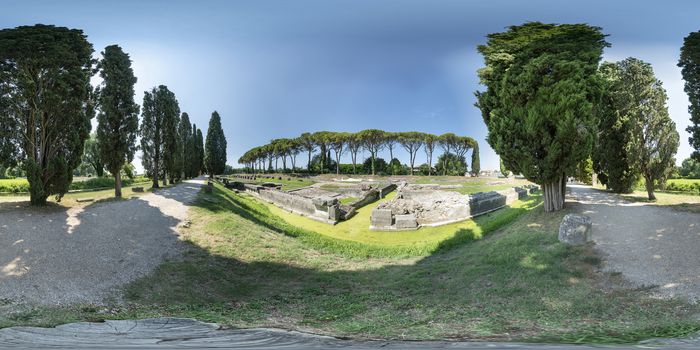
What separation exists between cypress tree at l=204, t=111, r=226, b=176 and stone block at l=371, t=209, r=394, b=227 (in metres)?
43.0

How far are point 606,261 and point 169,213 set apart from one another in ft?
49.8

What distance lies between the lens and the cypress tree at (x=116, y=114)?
1928cm

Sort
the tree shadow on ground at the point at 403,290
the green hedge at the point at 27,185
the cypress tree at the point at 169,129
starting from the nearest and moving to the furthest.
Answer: the tree shadow on ground at the point at 403,290, the green hedge at the point at 27,185, the cypress tree at the point at 169,129

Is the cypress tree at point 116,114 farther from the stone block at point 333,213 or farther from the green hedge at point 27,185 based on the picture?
the green hedge at point 27,185

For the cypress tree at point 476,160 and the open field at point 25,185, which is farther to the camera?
the cypress tree at point 476,160

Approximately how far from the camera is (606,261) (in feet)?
28.8

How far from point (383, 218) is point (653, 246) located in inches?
432

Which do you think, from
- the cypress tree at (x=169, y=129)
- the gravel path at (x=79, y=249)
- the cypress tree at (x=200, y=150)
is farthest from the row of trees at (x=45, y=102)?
the cypress tree at (x=200, y=150)

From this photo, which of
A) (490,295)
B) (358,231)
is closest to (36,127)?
(358,231)

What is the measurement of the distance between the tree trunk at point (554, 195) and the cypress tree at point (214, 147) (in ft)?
164

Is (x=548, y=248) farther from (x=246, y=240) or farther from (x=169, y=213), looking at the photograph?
(x=169, y=213)

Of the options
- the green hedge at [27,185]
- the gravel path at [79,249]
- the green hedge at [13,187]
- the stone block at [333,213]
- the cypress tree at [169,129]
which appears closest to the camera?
the gravel path at [79,249]

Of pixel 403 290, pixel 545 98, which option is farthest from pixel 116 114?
pixel 545 98

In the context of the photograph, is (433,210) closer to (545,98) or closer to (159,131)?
(545,98)
